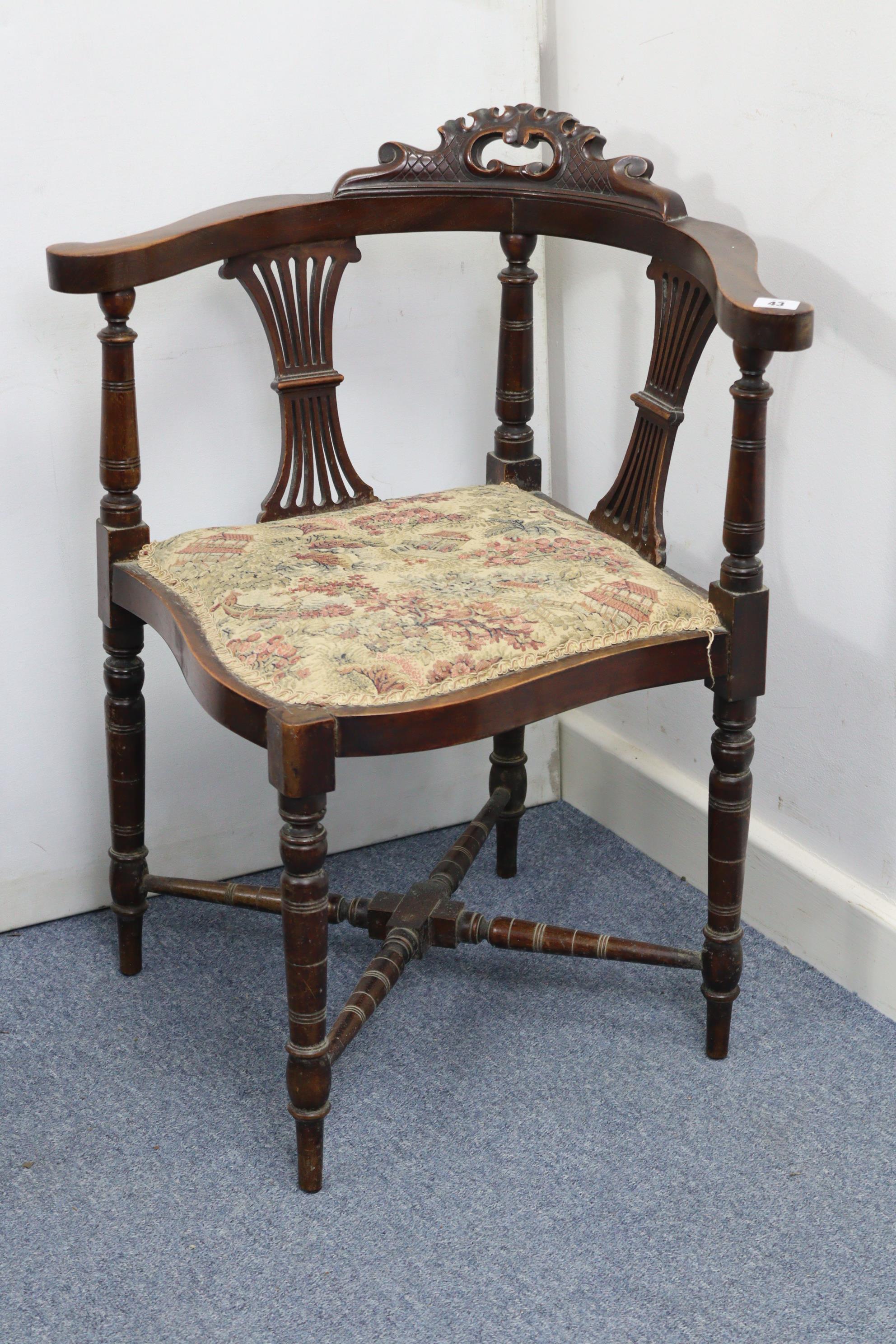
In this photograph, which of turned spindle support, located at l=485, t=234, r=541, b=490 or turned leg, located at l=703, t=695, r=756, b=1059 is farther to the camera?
turned spindle support, located at l=485, t=234, r=541, b=490

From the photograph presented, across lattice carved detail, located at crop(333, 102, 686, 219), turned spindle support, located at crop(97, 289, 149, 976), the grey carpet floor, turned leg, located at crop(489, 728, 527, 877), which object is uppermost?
lattice carved detail, located at crop(333, 102, 686, 219)

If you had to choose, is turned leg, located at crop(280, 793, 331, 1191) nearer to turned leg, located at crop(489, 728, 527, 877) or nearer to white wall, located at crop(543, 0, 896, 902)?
turned leg, located at crop(489, 728, 527, 877)

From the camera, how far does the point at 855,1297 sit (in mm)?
1254

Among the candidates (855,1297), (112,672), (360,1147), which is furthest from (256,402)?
(855,1297)

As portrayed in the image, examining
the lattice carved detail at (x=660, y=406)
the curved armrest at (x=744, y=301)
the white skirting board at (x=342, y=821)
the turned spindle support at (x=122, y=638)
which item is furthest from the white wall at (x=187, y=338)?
the curved armrest at (x=744, y=301)

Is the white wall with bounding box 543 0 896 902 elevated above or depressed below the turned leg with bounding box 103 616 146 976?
above

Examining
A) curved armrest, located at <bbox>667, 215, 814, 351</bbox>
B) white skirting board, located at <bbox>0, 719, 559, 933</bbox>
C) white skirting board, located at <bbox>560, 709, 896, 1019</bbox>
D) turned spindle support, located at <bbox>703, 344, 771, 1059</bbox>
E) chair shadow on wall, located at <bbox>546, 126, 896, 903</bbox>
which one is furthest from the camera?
white skirting board, located at <bbox>0, 719, 559, 933</bbox>

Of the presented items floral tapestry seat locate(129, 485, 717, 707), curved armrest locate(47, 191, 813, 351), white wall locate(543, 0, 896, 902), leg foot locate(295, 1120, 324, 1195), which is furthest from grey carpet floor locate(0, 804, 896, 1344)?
curved armrest locate(47, 191, 813, 351)

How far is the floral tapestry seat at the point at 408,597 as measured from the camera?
1233mm

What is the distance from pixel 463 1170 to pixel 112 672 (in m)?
0.66

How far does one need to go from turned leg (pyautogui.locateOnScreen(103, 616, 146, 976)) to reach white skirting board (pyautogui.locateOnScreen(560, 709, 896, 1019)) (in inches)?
26.5

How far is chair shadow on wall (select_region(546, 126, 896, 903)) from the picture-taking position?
1.50m

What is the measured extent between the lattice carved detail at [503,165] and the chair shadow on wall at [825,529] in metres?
0.18

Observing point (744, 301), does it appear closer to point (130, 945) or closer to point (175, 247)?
point (175, 247)
